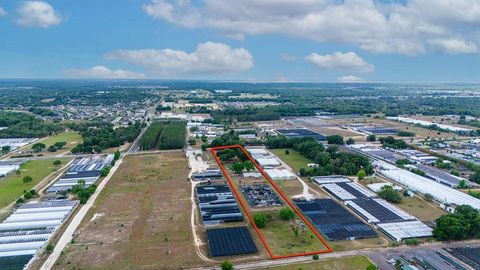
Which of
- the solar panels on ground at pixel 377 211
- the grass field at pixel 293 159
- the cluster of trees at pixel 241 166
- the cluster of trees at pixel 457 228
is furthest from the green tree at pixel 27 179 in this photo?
the cluster of trees at pixel 457 228

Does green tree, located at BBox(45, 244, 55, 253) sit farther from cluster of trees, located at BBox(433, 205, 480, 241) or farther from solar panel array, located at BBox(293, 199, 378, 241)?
cluster of trees, located at BBox(433, 205, 480, 241)

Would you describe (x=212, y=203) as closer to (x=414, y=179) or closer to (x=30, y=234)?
(x=30, y=234)

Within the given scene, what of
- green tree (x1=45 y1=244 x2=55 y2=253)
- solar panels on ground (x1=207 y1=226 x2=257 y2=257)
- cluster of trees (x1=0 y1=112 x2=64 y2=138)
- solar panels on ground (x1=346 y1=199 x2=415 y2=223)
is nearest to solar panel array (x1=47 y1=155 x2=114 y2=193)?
green tree (x1=45 y1=244 x2=55 y2=253)

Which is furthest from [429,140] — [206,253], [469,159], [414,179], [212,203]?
[206,253]

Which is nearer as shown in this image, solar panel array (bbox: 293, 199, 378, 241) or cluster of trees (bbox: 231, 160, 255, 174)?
solar panel array (bbox: 293, 199, 378, 241)

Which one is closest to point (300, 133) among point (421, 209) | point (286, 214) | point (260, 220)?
point (421, 209)

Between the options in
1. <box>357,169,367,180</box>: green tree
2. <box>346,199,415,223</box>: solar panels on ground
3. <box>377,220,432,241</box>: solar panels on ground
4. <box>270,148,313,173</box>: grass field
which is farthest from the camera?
<box>270,148,313,173</box>: grass field
